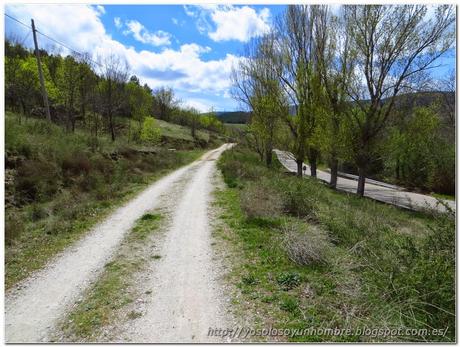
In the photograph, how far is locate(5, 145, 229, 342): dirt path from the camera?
15.0 ft

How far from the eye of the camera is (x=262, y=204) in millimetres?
9844

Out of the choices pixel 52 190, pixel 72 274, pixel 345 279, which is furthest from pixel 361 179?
pixel 72 274

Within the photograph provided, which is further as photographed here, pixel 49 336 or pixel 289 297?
pixel 289 297

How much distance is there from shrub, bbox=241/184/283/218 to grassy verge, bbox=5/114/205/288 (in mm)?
4950

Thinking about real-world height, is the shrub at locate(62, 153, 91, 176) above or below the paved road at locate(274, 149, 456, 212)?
above

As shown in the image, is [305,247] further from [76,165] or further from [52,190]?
[76,165]

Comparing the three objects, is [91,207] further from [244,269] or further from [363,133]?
[363,133]

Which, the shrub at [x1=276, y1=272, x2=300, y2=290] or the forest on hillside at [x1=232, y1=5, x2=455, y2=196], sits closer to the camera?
the shrub at [x1=276, y1=272, x2=300, y2=290]

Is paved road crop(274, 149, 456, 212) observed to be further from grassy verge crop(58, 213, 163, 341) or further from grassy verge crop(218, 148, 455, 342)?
grassy verge crop(58, 213, 163, 341)

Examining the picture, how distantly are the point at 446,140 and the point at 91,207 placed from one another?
3380 cm

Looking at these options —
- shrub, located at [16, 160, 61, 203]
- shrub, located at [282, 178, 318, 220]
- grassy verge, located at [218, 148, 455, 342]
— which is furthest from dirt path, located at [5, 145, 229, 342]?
shrub, located at [16, 160, 61, 203]

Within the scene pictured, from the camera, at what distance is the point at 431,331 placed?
12.0 feet

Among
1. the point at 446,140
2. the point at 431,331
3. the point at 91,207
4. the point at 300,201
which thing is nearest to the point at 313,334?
the point at 431,331

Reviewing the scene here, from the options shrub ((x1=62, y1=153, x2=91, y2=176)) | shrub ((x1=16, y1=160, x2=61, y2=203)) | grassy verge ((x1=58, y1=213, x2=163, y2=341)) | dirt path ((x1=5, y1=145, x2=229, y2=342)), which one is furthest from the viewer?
shrub ((x1=62, y1=153, x2=91, y2=176))
